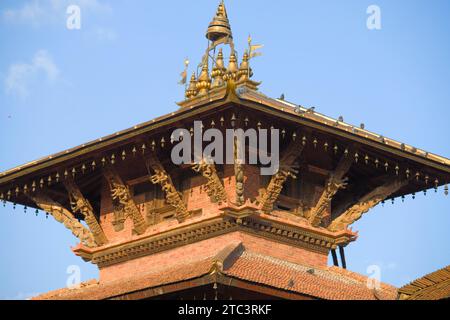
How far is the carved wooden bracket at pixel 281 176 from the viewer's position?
112 ft

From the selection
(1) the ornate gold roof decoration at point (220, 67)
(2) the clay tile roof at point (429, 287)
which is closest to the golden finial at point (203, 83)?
(1) the ornate gold roof decoration at point (220, 67)

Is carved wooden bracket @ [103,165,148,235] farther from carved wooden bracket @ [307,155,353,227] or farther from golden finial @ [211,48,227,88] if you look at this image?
carved wooden bracket @ [307,155,353,227]

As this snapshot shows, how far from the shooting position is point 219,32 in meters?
39.4

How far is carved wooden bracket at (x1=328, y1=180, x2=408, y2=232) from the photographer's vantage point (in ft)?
119

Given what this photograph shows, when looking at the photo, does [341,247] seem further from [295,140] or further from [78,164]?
[78,164]

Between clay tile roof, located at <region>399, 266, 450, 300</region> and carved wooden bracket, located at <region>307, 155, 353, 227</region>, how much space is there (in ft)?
18.0

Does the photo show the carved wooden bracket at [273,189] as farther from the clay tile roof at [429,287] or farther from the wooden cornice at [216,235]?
the clay tile roof at [429,287]

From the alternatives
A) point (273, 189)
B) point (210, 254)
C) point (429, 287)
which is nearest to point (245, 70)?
point (273, 189)

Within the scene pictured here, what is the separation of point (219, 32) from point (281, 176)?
6742mm

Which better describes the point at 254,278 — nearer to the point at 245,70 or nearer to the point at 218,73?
the point at 245,70

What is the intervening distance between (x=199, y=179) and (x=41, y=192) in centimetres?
510

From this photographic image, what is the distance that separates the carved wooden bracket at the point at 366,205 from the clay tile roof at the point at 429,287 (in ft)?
20.0

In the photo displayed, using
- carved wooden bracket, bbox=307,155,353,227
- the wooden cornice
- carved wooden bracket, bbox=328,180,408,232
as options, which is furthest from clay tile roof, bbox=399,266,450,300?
carved wooden bracket, bbox=328,180,408,232
